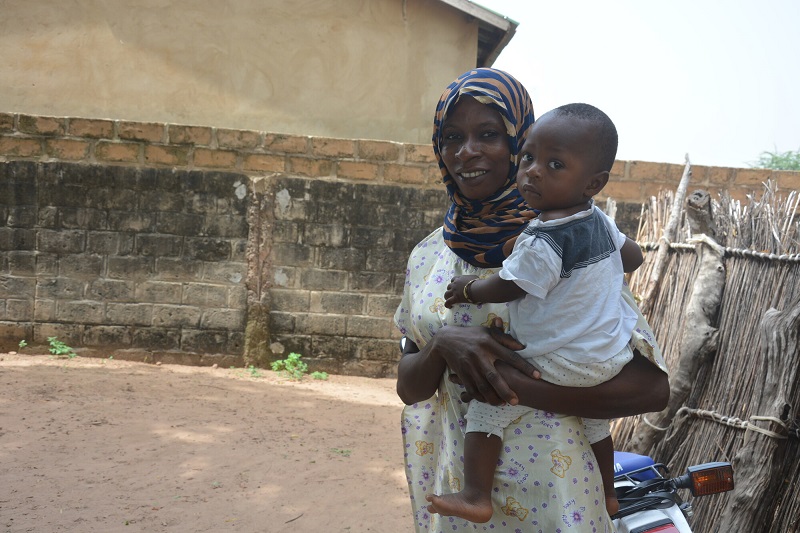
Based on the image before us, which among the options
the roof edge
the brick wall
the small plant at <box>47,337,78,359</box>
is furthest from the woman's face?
the roof edge

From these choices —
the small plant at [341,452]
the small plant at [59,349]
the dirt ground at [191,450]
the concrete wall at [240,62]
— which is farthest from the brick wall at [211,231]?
Result: the concrete wall at [240,62]

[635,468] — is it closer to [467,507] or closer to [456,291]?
[467,507]

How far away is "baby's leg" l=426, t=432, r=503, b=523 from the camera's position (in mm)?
1664

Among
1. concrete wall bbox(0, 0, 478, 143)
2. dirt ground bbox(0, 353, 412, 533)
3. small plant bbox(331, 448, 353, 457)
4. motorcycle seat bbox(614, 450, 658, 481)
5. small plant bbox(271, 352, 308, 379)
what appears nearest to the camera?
motorcycle seat bbox(614, 450, 658, 481)

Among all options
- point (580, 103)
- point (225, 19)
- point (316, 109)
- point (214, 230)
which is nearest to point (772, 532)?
point (580, 103)

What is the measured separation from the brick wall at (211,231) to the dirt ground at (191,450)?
0.45 meters

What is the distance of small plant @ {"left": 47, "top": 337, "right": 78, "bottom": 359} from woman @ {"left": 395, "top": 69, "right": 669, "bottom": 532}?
6.14 metres

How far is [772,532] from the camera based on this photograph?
9.38ft

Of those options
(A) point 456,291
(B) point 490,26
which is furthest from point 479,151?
(B) point 490,26

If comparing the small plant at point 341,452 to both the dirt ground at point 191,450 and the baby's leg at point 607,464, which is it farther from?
the baby's leg at point 607,464

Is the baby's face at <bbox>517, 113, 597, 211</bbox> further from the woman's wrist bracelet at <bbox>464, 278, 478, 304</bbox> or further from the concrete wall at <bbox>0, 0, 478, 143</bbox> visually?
the concrete wall at <bbox>0, 0, 478, 143</bbox>

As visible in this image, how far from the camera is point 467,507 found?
1.66m

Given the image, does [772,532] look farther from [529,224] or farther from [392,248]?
[392,248]

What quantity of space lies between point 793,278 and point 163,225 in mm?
5747
